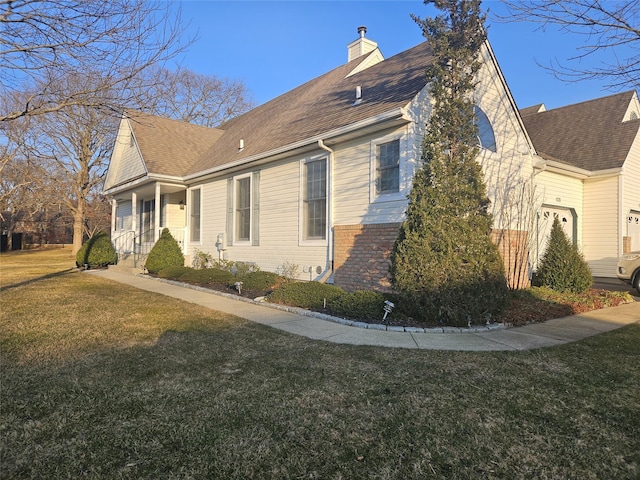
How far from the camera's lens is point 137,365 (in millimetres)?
4188

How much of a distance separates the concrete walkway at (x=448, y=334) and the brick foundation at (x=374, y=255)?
1834 millimetres

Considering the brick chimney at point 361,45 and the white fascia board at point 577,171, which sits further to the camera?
the brick chimney at point 361,45

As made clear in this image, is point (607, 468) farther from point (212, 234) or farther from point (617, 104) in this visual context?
point (617, 104)

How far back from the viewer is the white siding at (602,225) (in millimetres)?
12500

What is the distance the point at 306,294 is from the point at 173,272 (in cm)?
628

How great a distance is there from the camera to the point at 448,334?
590cm

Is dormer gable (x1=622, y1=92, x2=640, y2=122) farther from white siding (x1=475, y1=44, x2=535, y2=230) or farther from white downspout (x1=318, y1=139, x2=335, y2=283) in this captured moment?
white downspout (x1=318, y1=139, x2=335, y2=283)

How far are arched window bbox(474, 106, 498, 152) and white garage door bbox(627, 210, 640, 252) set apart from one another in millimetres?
6874

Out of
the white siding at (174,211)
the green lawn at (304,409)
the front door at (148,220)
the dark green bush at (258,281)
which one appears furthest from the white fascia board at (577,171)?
the front door at (148,220)

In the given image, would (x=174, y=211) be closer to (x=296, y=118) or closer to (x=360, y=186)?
(x=296, y=118)

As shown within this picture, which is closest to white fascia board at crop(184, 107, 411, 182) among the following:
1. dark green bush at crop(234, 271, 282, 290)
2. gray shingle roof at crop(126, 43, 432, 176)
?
gray shingle roof at crop(126, 43, 432, 176)

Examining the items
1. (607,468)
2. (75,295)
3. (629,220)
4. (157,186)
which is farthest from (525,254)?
(157,186)

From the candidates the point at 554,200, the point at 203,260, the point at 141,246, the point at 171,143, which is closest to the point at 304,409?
the point at 203,260

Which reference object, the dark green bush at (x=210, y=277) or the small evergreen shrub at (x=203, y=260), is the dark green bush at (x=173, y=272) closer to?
the dark green bush at (x=210, y=277)
